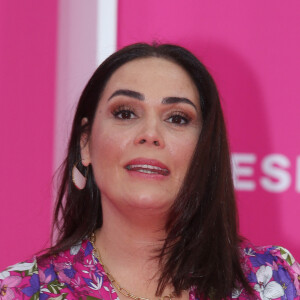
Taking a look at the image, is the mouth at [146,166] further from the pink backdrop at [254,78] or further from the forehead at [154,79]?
the pink backdrop at [254,78]

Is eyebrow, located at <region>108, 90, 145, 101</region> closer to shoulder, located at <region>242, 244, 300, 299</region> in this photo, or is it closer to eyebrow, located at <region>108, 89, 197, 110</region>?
eyebrow, located at <region>108, 89, 197, 110</region>

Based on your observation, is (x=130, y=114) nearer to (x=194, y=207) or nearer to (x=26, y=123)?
(x=194, y=207)

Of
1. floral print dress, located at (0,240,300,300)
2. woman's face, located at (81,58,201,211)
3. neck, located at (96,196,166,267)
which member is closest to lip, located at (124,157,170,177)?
woman's face, located at (81,58,201,211)

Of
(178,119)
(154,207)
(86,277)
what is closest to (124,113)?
(178,119)

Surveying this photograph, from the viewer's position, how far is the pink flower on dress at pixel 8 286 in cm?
131

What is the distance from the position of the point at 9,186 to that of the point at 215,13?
735 millimetres

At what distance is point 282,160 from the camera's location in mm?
1859

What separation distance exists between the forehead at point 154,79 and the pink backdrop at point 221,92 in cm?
38

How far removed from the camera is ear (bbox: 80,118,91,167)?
1534mm

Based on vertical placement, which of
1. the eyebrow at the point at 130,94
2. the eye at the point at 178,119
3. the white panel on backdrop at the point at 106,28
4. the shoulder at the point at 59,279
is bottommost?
the shoulder at the point at 59,279

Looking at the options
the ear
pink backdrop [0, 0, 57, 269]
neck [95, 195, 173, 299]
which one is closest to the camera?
neck [95, 195, 173, 299]

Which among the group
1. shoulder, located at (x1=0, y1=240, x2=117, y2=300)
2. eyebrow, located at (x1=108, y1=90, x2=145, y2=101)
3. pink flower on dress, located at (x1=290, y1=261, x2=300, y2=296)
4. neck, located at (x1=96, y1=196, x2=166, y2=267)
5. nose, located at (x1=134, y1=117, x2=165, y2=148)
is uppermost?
eyebrow, located at (x1=108, y1=90, x2=145, y2=101)

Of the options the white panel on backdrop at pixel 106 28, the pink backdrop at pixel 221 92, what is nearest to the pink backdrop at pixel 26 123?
the pink backdrop at pixel 221 92

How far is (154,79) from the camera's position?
1.47m
